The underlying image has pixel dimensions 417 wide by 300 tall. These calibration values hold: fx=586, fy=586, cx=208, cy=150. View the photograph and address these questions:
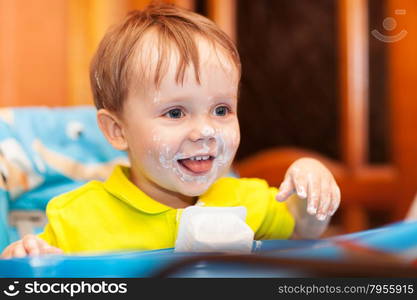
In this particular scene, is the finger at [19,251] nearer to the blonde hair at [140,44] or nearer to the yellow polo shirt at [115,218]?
the yellow polo shirt at [115,218]

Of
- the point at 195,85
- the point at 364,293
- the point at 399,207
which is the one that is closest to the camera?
the point at 364,293

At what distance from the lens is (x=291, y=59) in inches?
64.9

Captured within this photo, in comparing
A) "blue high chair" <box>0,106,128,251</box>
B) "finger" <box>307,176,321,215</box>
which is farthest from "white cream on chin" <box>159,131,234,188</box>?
"blue high chair" <box>0,106,128,251</box>

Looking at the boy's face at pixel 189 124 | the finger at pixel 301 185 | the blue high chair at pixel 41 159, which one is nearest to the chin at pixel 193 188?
the boy's face at pixel 189 124

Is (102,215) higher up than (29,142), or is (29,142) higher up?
(29,142)

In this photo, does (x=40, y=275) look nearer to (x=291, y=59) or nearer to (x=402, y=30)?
(x=402, y=30)

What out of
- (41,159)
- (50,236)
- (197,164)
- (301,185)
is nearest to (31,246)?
(50,236)

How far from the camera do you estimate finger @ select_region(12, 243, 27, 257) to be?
2.04ft

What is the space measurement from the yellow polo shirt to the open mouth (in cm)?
6

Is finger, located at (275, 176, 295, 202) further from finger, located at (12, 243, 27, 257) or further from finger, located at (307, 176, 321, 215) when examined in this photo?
finger, located at (12, 243, 27, 257)

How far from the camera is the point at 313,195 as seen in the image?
0.70 metres

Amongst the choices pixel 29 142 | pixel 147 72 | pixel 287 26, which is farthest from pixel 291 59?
pixel 147 72

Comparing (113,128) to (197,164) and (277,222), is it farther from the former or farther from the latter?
(277,222)

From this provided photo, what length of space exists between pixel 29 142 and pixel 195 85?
1.52ft
